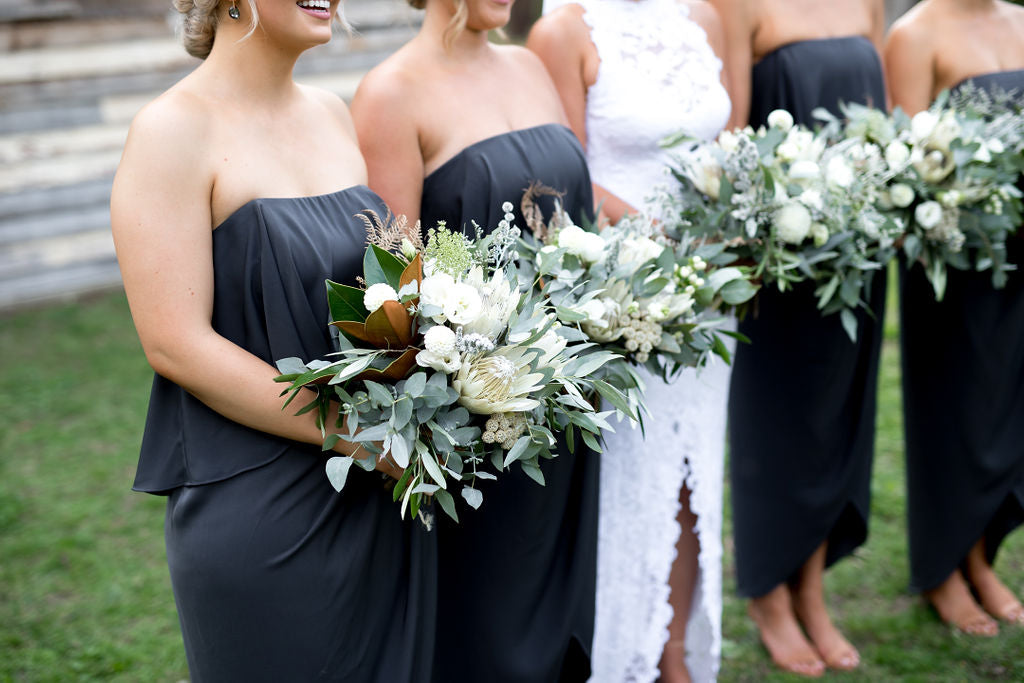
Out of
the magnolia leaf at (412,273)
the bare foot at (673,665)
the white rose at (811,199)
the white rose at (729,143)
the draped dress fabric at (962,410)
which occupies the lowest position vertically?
the bare foot at (673,665)

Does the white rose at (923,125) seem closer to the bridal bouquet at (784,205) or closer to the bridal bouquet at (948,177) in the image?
the bridal bouquet at (948,177)

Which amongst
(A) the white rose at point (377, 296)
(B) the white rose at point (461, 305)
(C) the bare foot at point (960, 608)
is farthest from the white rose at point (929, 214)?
(A) the white rose at point (377, 296)

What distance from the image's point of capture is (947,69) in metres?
3.78

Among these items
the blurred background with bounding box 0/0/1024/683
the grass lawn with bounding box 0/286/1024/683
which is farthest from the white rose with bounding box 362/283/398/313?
the grass lawn with bounding box 0/286/1024/683

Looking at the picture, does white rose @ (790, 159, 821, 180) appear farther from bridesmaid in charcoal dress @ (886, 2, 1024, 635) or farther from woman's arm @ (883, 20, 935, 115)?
woman's arm @ (883, 20, 935, 115)

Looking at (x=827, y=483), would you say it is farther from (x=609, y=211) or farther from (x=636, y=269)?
(x=636, y=269)

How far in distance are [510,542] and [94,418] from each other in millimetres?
4486

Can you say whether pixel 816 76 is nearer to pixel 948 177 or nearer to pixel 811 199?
pixel 948 177

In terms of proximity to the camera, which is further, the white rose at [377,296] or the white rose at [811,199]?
the white rose at [811,199]

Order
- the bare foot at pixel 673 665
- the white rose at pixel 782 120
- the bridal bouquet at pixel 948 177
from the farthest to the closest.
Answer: the bare foot at pixel 673 665, the bridal bouquet at pixel 948 177, the white rose at pixel 782 120

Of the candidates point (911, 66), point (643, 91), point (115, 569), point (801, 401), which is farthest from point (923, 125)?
point (115, 569)

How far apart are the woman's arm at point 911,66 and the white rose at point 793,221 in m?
1.26

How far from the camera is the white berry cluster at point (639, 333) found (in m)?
2.50

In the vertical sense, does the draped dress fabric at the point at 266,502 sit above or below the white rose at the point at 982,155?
below
